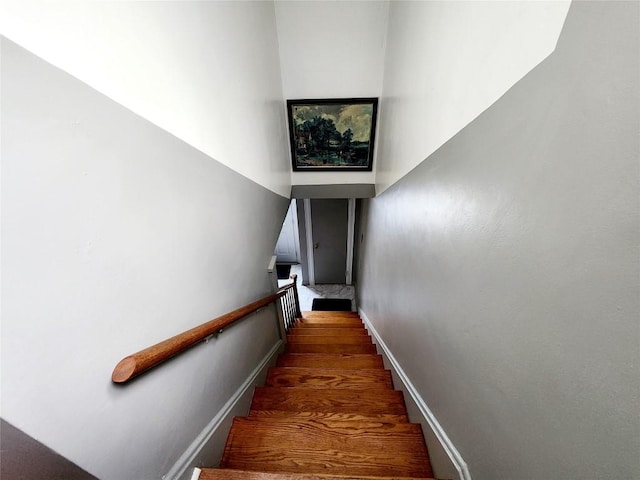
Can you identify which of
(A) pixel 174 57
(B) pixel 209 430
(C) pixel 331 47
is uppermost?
(C) pixel 331 47

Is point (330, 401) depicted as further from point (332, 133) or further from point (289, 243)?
point (289, 243)

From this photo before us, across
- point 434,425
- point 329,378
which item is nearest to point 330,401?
point 329,378

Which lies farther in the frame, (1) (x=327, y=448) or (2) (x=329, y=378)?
(2) (x=329, y=378)

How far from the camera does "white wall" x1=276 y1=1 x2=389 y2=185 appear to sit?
7.29 feet

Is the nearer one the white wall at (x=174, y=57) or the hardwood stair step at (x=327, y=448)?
the white wall at (x=174, y=57)

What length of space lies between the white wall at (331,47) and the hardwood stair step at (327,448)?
3001 mm

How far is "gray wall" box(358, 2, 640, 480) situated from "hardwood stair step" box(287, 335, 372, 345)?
6.15ft

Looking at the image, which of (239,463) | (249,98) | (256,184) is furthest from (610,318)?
(249,98)

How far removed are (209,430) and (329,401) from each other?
796 millimetres

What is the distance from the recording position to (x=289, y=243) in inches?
260

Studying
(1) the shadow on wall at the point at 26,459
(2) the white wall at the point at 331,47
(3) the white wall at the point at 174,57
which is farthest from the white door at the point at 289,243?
(1) the shadow on wall at the point at 26,459

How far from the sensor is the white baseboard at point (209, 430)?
867 millimetres

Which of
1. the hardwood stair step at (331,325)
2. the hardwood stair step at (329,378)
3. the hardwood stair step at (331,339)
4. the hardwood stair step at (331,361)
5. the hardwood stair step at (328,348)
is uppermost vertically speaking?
the hardwood stair step at (329,378)

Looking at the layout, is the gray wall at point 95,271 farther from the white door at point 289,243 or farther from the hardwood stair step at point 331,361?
the white door at point 289,243
